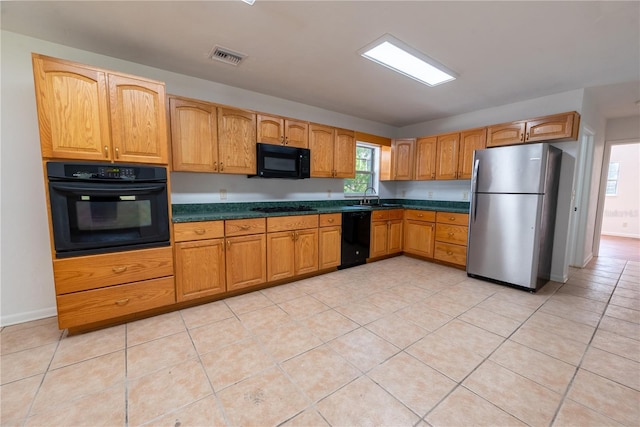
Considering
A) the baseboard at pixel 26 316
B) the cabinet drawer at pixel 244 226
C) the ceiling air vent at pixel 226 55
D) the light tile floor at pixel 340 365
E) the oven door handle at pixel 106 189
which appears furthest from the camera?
the cabinet drawer at pixel 244 226

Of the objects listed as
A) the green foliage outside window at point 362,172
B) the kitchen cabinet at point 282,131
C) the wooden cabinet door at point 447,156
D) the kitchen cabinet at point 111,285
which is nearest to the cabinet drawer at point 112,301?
the kitchen cabinet at point 111,285

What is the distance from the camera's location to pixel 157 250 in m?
2.35

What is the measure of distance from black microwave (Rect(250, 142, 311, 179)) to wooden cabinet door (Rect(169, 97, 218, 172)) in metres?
0.52

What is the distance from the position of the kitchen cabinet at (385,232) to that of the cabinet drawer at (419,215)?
0.12 metres

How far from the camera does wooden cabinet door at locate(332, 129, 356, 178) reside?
3.97 metres

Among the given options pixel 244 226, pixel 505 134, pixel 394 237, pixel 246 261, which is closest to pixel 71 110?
pixel 244 226

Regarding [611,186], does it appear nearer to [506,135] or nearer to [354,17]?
[506,135]

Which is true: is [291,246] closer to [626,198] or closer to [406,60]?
[406,60]

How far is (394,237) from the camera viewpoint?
4.43m

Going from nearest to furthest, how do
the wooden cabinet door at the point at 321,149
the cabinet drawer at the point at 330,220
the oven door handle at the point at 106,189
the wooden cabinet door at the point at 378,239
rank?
the oven door handle at the point at 106,189
the cabinet drawer at the point at 330,220
the wooden cabinet door at the point at 321,149
the wooden cabinet door at the point at 378,239

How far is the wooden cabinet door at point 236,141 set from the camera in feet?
9.50

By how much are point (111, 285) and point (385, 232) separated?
3.58 meters

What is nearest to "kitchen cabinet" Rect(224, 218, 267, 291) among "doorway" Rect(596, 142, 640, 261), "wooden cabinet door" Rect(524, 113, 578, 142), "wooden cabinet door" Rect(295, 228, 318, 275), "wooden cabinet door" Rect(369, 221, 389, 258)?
"wooden cabinet door" Rect(295, 228, 318, 275)

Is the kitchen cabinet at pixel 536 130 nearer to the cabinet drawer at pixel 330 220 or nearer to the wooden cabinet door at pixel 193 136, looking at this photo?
the cabinet drawer at pixel 330 220
